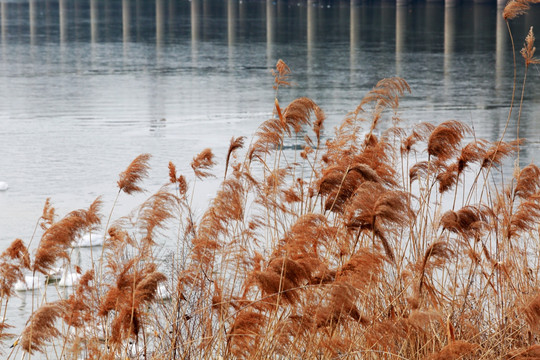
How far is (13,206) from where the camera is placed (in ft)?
31.6

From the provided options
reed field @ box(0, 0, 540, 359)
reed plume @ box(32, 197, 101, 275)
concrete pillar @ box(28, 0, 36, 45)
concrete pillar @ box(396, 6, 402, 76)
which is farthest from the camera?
concrete pillar @ box(28, 0, 36, 45)

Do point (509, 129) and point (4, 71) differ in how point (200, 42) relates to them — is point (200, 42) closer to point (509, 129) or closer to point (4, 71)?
point (4, 71)

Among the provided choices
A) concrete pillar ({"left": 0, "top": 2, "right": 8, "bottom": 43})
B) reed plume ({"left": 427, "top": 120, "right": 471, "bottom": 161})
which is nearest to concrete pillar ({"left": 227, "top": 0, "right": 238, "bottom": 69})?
concrete pillar ({"left": 0, "top": 2, "right": 8, "bottom": 43})

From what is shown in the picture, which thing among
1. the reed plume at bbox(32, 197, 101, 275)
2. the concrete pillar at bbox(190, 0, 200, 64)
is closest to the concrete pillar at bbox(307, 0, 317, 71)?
the concrete pillar at bbox(190, 0, 200, 64)

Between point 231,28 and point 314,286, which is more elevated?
point 231,28

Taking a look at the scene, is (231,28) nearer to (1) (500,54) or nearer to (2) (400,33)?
(2) (400,33)

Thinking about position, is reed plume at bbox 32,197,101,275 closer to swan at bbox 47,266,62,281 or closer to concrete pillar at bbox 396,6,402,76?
swan at bbox 47,266,62,281

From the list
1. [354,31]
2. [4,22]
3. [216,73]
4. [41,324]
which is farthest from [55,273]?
[4,22]

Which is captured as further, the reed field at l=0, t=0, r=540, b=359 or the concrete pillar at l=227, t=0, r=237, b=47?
the concrete pillar at l=227, t=0, r=237, b=47

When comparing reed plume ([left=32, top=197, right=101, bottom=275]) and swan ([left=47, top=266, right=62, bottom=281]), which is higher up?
reed plume ([left=32, top=197, right=101, bottom=275])

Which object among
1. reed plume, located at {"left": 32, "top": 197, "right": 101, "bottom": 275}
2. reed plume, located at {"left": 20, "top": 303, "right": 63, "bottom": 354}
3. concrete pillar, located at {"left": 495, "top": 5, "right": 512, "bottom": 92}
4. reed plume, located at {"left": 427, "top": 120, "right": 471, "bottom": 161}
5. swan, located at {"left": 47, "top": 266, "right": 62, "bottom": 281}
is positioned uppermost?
concrete pillar, located at {"left": 495, "top": 5, "right": 512, "bottom": 92}

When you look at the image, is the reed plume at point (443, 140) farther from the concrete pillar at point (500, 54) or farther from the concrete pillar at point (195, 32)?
the concrete pillar at point (195, 32)

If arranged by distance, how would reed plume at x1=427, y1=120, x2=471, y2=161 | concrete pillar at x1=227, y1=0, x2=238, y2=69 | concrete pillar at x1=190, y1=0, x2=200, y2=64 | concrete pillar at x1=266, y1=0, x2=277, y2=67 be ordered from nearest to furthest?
reed plume at x1=427, y1=120, x2=471, y2=161
concrete pillar at x1=266, y1=0, x2=277, y2=67
concrete pillar at x1=227, y1=0, x2=238, y2=69
concrete pillar at x1=190, y1=0, x2=200, y2=64

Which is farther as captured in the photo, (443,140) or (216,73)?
(216,73)
